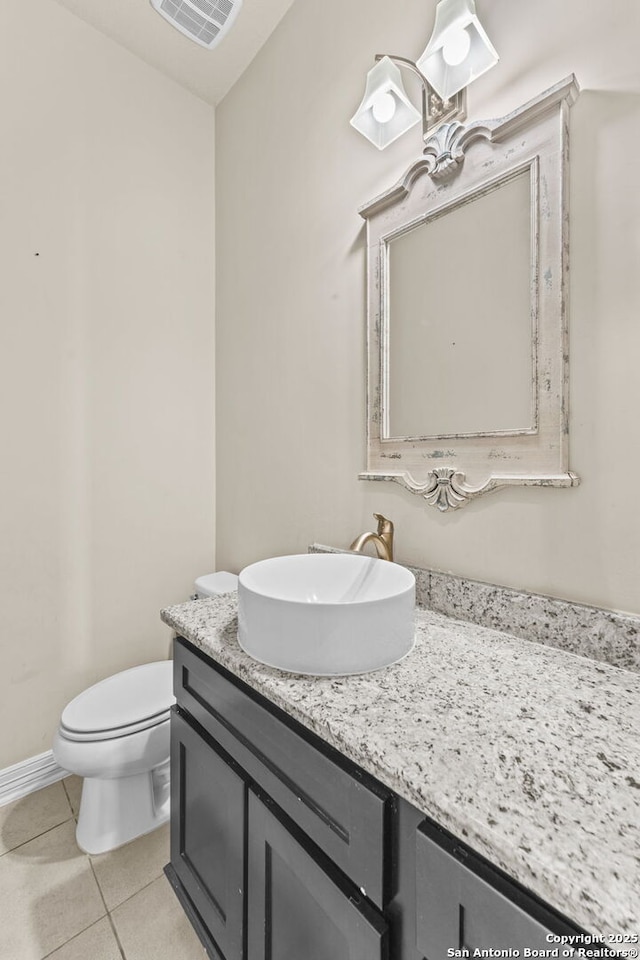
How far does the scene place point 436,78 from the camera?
1012mm

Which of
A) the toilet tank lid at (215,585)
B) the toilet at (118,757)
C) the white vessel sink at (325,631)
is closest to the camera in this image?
the white vessel sink at (325,631)

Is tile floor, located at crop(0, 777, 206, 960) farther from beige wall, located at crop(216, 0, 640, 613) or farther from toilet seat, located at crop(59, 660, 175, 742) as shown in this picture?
beige wall, located at crop(216, 0, 640, 613)

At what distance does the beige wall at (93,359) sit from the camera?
4.98ft

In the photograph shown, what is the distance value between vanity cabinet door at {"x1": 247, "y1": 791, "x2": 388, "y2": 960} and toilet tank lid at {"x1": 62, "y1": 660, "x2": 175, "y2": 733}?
2.19 feet

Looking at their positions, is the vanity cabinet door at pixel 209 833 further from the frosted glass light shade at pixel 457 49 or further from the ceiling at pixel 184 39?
the ceiling at pixel 184 39

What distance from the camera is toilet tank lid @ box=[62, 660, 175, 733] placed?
1285 millimetres

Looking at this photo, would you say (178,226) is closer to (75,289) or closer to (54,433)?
(75,289)

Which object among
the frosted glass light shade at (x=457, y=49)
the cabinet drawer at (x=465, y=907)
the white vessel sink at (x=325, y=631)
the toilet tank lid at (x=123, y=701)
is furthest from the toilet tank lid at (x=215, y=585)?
the frosted glass light shade at (x=457, y=49)

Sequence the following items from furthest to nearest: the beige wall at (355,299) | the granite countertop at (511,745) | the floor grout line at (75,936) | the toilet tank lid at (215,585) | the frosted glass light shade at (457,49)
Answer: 1. the toilet tank lid at (215,585)
2. the floor grout line at (75,936)
3. the frosted glass light shade at (457,49)
4. the beige wall at (355,299)
5. the granite countertop at (511,745)

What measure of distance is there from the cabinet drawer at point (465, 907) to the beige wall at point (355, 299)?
Answer: 0.57 meters

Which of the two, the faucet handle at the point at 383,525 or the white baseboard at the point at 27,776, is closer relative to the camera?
the faucet handle at the point at 383,525

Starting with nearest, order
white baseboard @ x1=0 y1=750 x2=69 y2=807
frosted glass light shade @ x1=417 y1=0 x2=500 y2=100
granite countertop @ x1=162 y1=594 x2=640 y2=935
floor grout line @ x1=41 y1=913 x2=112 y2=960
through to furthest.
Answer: granite countertop @ x1=162 y1=594 x2=640 y2=935 → frosted glass light shade @ x1=417 y1=0 x2=500 y2=100 → floor grout line @ x1=41 y1=913 x2=112 y2=960 → white baseboard @ x1=0 y1=750 x2=69 y2=807

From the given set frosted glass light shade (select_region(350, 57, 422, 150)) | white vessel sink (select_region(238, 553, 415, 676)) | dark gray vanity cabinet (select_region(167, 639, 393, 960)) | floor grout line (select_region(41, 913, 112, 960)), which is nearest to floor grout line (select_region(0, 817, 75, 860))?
floor grout line (select_region(41, 913, 112, 960))

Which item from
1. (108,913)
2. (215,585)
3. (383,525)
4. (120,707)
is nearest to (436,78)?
(383,525)
